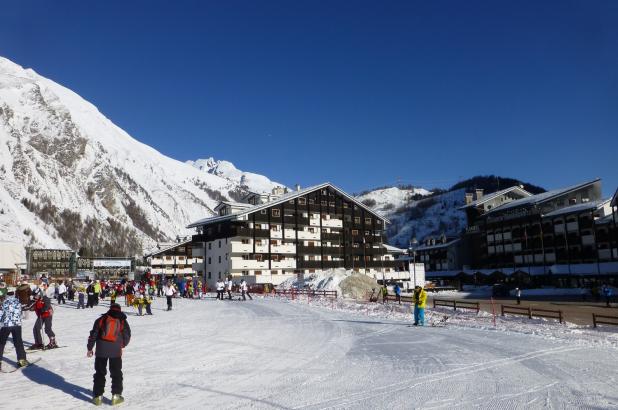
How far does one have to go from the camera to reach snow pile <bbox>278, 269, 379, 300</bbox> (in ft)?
153

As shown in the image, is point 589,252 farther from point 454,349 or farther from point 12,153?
point 12,153

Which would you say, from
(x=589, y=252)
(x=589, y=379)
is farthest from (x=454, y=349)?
(x=589, y=252)

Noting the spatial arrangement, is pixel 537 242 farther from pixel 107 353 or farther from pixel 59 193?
pixel 59 193

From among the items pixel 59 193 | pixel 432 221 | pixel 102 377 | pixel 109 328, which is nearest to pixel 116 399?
pixel 102 377

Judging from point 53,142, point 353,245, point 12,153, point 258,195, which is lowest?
point 353,245

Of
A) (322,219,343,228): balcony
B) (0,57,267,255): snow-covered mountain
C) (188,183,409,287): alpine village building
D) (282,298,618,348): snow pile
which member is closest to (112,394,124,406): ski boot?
(282,298,618,348): snow pile

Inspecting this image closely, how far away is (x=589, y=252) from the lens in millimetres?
62000

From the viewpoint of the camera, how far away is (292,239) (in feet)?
220

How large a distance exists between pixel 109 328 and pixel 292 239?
59079 mm

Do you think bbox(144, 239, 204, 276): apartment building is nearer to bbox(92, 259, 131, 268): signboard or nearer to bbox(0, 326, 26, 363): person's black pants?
bbox(92, 259, 131, 268): signboard

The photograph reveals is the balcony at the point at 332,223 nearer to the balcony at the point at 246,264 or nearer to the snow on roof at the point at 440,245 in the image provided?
the balcony at the point at 246,264

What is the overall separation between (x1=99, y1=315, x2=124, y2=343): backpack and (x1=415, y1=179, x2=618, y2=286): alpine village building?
6335cm

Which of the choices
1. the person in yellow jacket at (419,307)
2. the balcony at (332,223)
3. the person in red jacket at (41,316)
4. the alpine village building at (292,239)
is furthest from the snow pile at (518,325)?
the balcony at (332,223)

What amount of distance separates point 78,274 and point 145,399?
98.5 meters
